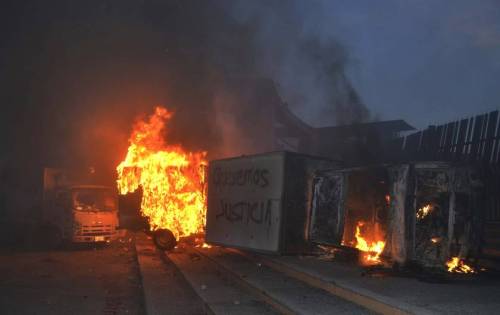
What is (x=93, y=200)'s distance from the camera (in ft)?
56.7

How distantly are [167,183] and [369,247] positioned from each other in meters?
9.47

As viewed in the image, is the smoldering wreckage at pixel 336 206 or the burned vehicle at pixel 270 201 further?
the burned vehicle at pixel 270 201

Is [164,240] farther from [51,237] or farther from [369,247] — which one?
[369,247]

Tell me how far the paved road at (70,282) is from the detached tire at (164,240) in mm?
854

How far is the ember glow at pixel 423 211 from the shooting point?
768 centimetres

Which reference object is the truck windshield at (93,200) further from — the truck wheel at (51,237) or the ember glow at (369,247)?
the ember glow at (369,247)

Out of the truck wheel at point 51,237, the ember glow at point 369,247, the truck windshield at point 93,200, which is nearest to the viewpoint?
the ember glow at point 369,247

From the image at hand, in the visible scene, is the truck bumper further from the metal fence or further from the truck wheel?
the metal fence

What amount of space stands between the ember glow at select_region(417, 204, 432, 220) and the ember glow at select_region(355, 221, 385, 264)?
1083mm

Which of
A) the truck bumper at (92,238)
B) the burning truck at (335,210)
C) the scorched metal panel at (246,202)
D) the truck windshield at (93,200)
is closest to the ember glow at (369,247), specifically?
the burning truck at (335,210)

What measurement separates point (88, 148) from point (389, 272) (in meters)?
22.2

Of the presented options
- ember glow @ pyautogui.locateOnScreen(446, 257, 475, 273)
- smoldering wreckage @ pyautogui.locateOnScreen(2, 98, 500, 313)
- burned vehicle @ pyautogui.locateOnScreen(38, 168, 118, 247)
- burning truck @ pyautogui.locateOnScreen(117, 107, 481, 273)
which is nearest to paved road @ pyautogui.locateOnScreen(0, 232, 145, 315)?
burned vehicle @ pyautogui.locateOnScreen(38, 168, 118, 247)

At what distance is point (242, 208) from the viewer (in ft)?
37.8

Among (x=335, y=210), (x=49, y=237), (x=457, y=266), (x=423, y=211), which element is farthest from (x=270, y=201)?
(x=49, y=237)
